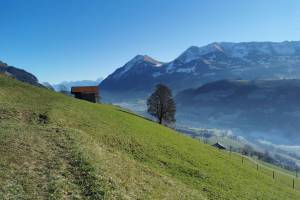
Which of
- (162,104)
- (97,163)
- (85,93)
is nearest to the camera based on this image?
(97,163)

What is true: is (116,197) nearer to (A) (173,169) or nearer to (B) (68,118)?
(A) (173,169)

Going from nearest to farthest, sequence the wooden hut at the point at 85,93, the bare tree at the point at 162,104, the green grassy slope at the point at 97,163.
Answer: the green grassy slope at the point at 97,163 < the wooden hut at the point at 85,93 < the bare tree at the point at 162,104

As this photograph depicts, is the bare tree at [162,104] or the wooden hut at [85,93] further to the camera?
the bare tree at [162,104]

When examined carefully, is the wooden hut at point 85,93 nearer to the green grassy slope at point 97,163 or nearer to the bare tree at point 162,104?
the bare tree at point 162,104

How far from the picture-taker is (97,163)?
32188mm

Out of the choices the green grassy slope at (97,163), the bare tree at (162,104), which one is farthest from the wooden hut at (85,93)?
the green grassy slope at (97,163)

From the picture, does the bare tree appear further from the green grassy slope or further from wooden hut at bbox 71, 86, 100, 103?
the green grassy slope

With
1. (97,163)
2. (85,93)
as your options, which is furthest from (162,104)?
(97,163)

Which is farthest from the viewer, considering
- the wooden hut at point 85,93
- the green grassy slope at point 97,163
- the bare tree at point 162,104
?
the bare tree at point 162,104

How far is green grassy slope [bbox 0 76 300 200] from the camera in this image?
27.3 meters

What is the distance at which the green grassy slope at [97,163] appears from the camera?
1073 inches

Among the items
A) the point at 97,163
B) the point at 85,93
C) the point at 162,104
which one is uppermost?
the point at 85,93

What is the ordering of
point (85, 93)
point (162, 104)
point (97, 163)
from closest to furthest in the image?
point (97, 163) < point (85, 93) < point (162, 104)

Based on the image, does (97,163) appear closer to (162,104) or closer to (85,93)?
(85,93)
